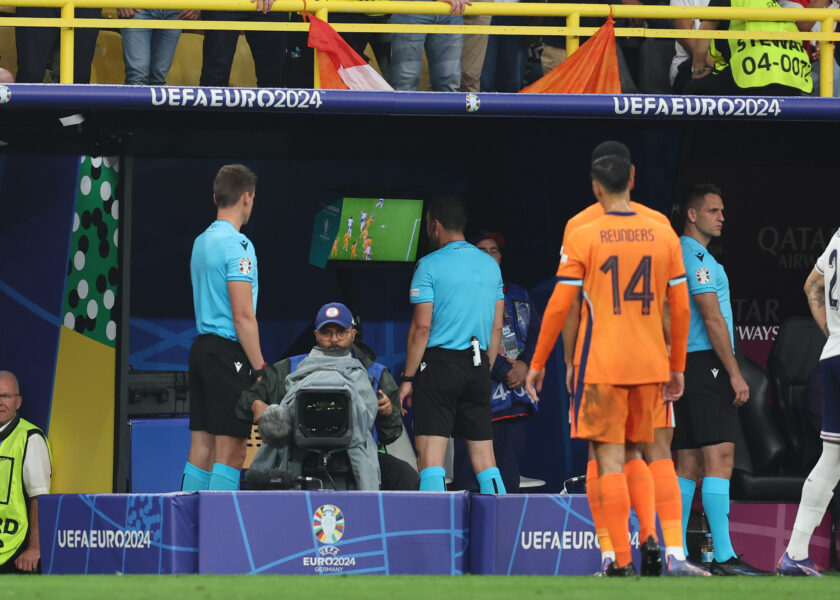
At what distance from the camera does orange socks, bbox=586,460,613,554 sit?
244 inches

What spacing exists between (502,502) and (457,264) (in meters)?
2.13

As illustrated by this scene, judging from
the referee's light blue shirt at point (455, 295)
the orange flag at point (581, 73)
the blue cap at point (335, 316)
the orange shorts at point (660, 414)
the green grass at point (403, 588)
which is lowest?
the green grass at point (403, 588)

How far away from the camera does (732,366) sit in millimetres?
7879

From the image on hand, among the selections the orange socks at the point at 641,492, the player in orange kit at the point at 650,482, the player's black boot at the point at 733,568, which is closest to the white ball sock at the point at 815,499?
the player's black boot at the point at 733,568

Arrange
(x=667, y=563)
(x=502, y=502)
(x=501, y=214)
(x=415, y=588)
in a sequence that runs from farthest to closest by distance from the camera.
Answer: (x=501, y=214) < (x=502, y=502) < (x=667, y=563) < (x=415, y=588)

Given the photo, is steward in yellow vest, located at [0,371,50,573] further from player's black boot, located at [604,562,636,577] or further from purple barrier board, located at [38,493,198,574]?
player's black boot, located at [604,562,636,577]

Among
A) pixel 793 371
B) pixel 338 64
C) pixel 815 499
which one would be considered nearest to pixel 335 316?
pixel 338 64

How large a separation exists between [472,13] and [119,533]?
390cm

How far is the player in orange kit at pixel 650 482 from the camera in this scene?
6.20m

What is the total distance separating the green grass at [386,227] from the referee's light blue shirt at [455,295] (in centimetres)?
148

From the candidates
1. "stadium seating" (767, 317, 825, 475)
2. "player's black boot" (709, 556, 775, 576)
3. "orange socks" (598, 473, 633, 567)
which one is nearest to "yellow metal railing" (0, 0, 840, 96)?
"stadium seating" (767, 317, 825, 475)

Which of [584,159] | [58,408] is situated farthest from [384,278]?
[58,408]

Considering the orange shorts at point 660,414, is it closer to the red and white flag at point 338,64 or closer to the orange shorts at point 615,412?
the orange shorts at point 615,412

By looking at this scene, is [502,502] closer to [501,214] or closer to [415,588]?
[415,588]
